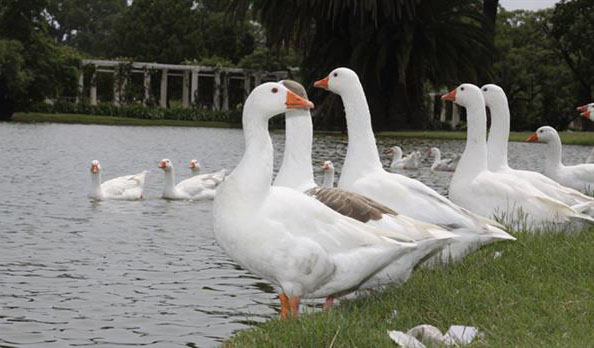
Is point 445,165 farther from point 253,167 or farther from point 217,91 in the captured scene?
point 217,91

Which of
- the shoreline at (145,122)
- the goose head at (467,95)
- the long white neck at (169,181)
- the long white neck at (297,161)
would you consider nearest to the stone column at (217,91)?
the shoreline at (145,122)

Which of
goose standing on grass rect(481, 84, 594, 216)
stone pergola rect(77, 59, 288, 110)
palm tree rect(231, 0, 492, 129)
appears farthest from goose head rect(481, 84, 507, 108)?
stone pergola rect(77, 59, 288, 110)

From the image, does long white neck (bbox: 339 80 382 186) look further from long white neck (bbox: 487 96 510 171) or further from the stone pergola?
the stone pergola

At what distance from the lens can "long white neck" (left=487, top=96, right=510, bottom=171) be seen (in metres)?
9.66

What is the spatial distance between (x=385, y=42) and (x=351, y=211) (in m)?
36.3

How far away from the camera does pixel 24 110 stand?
60.6m

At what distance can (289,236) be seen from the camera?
18.3 feet

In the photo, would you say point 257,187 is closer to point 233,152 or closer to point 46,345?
point 46,345

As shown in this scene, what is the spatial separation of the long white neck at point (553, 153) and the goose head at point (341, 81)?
168 inches

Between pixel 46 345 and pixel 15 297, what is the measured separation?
1440mm

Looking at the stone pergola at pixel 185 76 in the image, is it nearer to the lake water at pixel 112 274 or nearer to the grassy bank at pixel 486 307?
the lake water at pixel 112 274

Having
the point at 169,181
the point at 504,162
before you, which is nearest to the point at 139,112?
the point at 169,181

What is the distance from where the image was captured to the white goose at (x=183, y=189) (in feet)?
52.7

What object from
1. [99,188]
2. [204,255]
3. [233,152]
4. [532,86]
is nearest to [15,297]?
[204,255]
